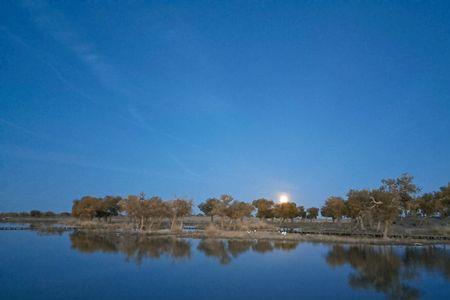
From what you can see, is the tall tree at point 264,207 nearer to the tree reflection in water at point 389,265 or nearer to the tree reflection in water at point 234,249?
the tree reflection in water at point 234,249

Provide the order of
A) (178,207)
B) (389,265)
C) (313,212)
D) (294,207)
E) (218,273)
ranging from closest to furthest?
(218,273) → (389,265) → (178,207) → (294,207) → (313,212)

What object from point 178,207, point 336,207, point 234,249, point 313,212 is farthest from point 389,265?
point 313,212

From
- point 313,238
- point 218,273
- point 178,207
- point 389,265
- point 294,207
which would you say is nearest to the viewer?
point 218,273

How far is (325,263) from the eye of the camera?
38375mm

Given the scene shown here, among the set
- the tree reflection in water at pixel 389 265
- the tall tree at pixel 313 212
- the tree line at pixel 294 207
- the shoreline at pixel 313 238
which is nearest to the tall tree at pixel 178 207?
the tree line at pixel 294 207

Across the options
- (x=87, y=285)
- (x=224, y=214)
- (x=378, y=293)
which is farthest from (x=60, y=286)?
(x=224, y=214)

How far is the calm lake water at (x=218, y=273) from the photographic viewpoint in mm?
24547

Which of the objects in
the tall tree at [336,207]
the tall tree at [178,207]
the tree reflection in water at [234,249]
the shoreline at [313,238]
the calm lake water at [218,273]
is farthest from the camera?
the tall tree at [336,207]

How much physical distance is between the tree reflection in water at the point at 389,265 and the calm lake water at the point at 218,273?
0.21 feet

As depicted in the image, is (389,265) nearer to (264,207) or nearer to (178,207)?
(178,207)

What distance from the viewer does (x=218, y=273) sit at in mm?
31891

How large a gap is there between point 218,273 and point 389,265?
582 inches

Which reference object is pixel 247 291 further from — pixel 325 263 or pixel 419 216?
pixel 419 216

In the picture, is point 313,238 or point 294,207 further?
point 294,207
